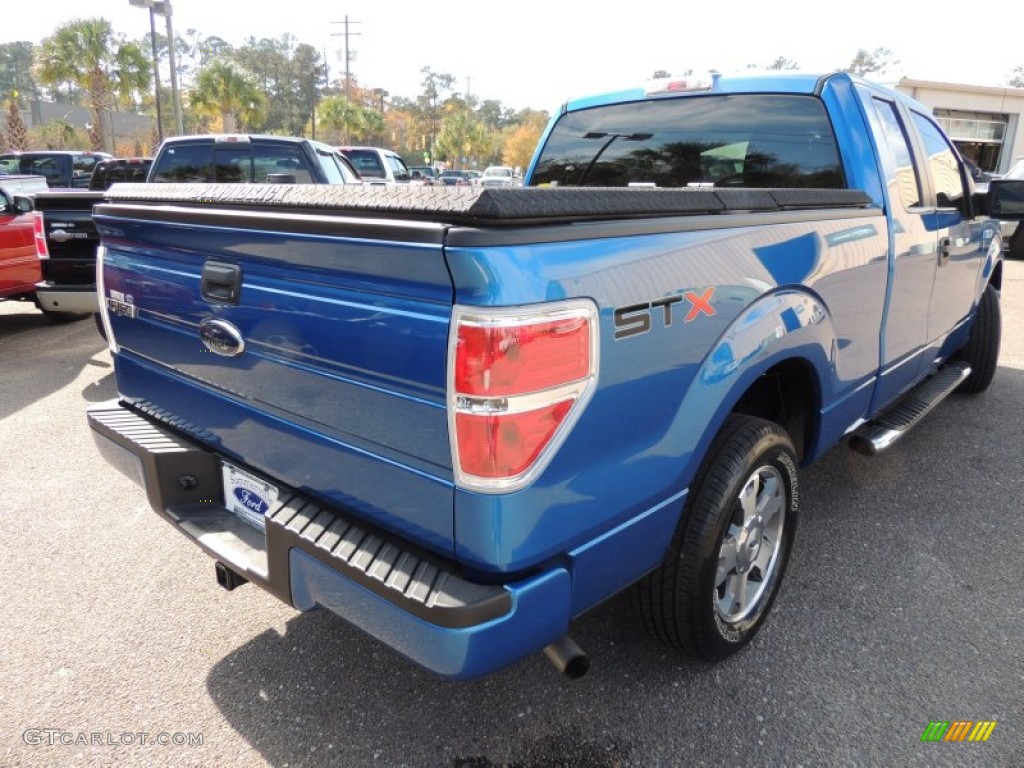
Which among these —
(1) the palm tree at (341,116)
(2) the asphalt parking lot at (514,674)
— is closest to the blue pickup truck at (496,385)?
(2) the asphalt parking lot at (514,674)

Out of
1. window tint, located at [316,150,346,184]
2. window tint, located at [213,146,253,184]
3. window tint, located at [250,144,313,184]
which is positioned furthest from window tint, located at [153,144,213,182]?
window tint, located at [316,150,346,184]

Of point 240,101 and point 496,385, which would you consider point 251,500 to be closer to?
point 496,385

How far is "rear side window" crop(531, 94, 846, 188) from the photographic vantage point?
3215mm

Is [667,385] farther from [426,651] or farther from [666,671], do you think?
[666,671]

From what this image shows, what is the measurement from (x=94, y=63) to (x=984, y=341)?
3915 cm

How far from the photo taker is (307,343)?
1.83m

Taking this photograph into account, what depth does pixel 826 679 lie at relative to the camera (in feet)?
7.94

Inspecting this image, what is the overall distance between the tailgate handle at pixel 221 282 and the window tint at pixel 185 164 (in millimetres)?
7166

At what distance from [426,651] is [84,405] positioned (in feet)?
15.8

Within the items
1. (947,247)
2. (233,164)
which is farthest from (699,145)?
(233,164)

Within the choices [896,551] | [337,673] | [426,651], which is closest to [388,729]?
[337,673]
